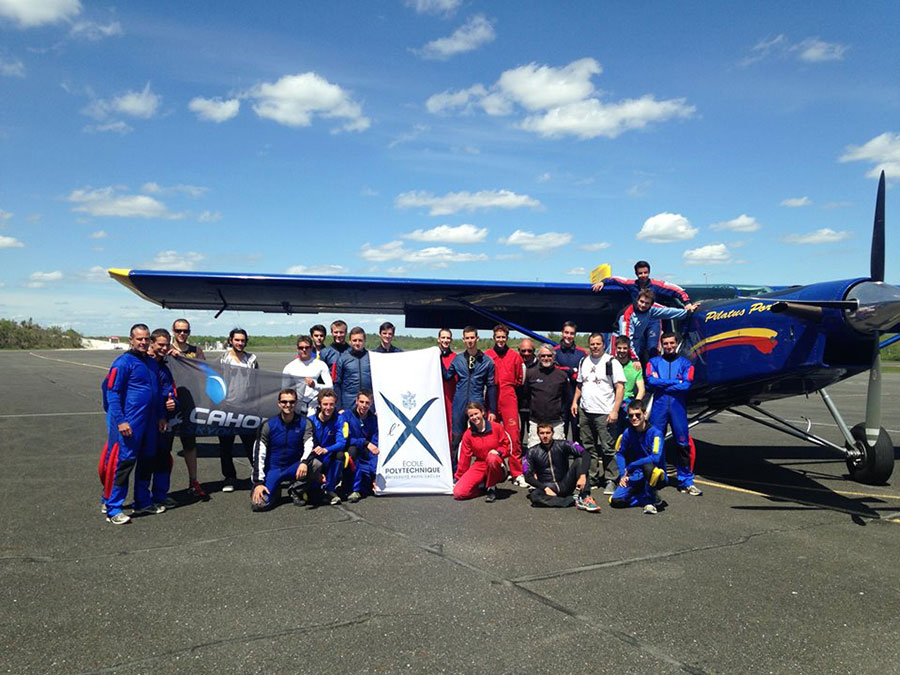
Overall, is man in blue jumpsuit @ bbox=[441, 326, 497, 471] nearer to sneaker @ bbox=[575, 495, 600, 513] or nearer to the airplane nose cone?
sneaker @ bbox=[575, 495, 600, 513]

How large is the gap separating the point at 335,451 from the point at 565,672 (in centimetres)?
356

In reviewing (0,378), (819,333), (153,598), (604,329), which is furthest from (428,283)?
(0,378)

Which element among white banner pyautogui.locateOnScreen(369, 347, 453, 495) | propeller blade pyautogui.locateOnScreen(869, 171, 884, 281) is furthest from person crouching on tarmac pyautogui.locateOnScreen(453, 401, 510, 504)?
propeller blade pyautogui.locateOnScreen(869, 171, 884, 281)

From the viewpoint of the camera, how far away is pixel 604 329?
1167 cm

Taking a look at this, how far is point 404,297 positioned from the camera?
10.4 meters

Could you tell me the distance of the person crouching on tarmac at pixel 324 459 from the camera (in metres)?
5.52

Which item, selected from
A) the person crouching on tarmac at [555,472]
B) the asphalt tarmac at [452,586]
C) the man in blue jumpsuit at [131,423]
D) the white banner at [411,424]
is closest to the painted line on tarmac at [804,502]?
the asphalt tarmac at [452,586]

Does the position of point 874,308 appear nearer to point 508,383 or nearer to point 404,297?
point 508,383

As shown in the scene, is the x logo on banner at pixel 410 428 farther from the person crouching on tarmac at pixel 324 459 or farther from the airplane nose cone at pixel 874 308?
the airplane nose cone at pixel 874 308

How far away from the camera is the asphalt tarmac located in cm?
271

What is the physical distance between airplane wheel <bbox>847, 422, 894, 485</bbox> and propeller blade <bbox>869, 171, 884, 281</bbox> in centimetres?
176

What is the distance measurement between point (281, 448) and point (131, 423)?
4.16 feet

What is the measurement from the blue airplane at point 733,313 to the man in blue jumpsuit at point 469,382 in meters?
2.45

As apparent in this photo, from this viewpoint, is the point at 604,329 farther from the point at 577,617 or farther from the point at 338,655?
the point at 338,655
